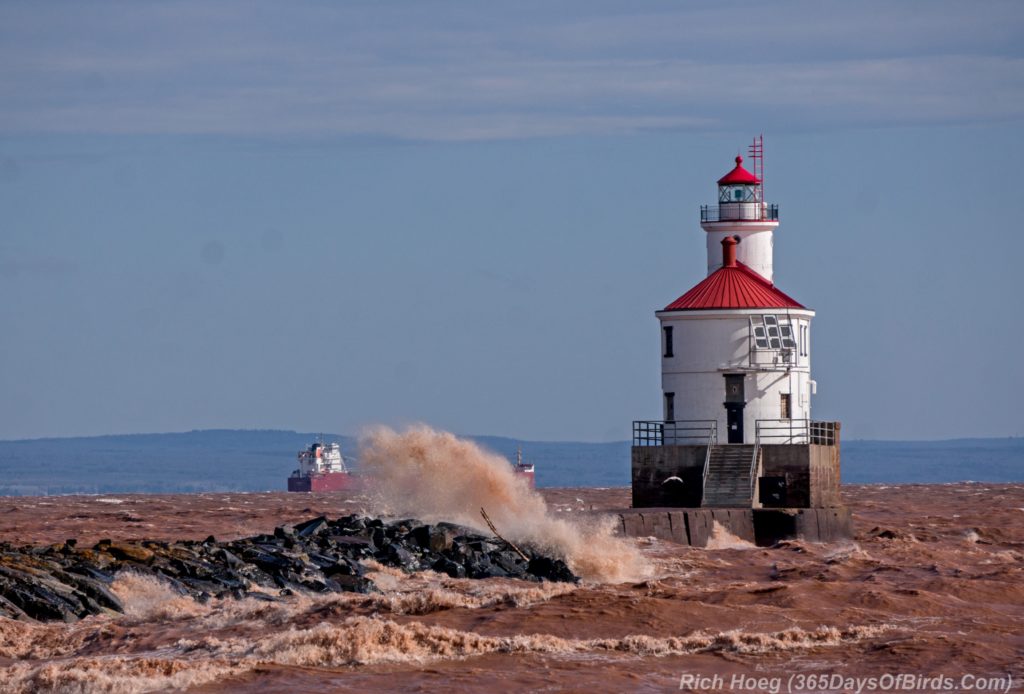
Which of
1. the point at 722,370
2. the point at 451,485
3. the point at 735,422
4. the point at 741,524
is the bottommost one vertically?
the point at 741,524

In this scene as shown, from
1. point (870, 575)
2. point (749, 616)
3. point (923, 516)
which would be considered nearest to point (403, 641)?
point (749, 616)

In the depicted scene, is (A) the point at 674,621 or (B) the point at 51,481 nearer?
(A) the point at 674,621

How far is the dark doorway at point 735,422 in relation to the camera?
31.4 meters

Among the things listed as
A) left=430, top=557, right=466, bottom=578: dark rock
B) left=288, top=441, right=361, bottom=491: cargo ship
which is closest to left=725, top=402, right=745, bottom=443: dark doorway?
left=430, top=557, right=466, bottom=578: dark rock

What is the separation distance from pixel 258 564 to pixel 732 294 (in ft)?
40.6

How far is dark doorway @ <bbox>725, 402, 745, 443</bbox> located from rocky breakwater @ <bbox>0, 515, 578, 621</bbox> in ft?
22.6

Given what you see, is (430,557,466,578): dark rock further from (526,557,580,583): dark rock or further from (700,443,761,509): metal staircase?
(700,443,761,509): metal staircase

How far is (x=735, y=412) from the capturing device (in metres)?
31.5

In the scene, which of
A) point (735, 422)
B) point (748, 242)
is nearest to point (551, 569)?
point (735, 422)

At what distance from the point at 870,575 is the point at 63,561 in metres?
10.9

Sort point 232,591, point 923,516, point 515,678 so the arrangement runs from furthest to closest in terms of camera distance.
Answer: point 923,516 < point 232,591 < point 515,678

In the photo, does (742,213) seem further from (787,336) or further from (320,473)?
(320,473)

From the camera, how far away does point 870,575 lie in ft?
81.1

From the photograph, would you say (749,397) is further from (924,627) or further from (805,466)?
(924,627)
